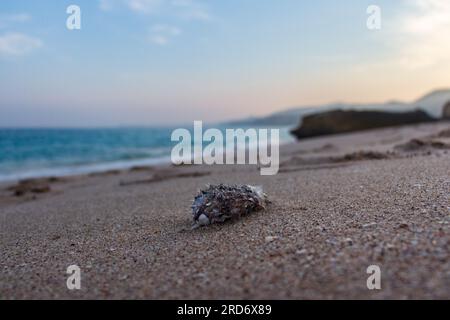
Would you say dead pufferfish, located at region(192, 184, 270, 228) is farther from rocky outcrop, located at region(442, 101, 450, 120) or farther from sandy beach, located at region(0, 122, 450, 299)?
rocky outcrop, located at region(442, 101, 450, 120)

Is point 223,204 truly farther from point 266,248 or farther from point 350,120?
point 350,120

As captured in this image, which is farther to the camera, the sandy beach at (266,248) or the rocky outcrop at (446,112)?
the rocky outcrop at (446,112)

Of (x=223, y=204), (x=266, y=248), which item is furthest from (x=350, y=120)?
(x=266, y=248)

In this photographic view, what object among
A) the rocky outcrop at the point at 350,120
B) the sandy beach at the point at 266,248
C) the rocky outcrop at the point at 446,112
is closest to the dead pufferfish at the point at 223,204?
the sandy beach at the point at 266,248

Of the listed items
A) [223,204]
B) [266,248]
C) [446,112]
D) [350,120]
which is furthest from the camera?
[350,120]

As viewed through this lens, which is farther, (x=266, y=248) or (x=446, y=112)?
(x=446, y=112)

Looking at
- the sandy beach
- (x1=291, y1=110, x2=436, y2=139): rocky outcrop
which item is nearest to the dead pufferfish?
the sandy beach

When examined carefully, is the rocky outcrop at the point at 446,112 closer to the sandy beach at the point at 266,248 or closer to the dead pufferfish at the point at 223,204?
the sandy beach at the point at 266,248

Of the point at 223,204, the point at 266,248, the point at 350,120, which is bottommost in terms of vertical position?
the point at 266,248
